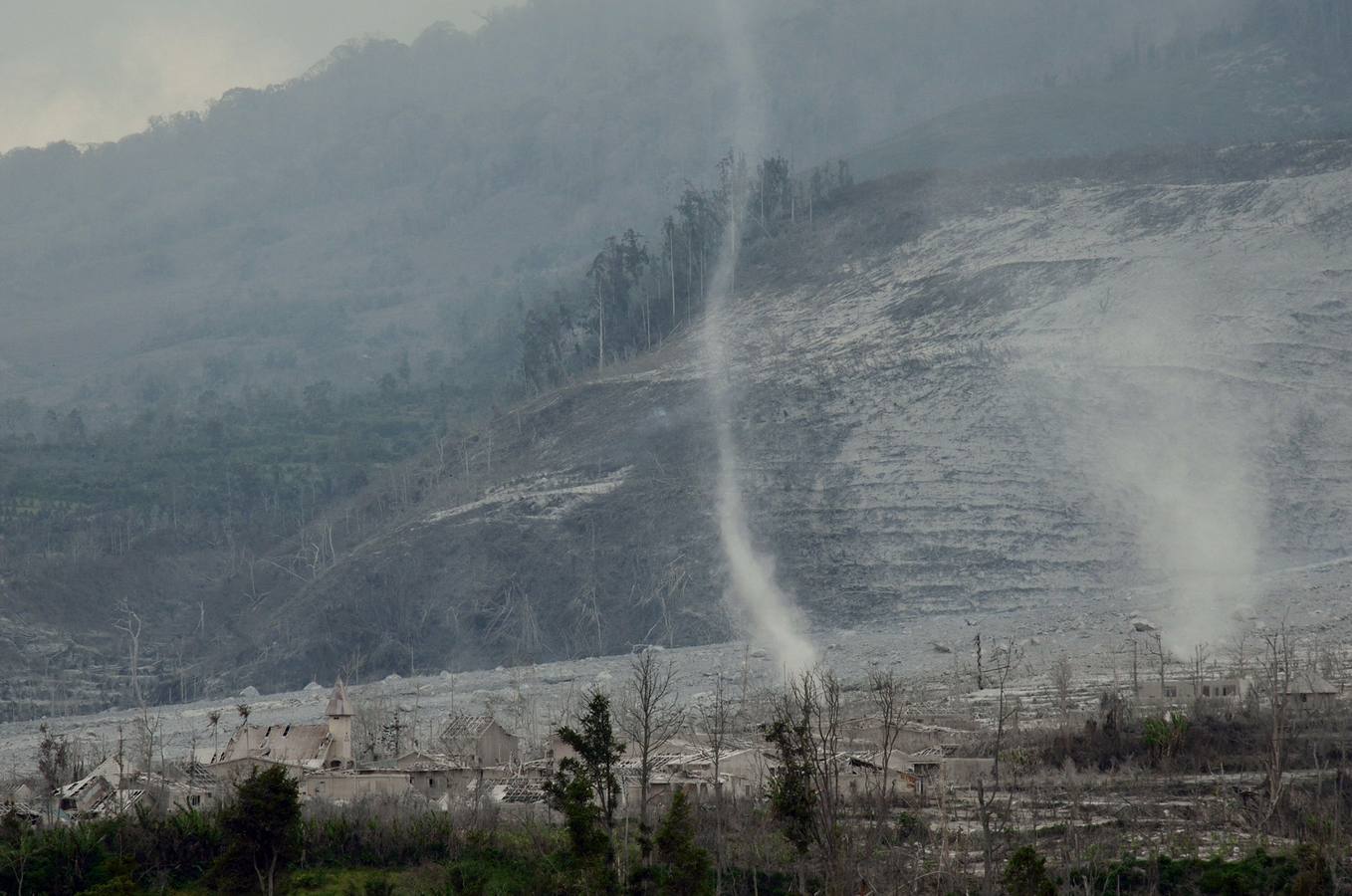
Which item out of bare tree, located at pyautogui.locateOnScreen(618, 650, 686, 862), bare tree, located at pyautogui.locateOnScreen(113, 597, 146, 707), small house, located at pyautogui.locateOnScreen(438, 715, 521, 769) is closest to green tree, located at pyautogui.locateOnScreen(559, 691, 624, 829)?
bare tree, located at pyautogui.locateOnScreen(618, 650, 686, 862)

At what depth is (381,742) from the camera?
53.3m

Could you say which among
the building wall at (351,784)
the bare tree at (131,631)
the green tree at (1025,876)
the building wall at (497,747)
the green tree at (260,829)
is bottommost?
the green tree at (1025,876)

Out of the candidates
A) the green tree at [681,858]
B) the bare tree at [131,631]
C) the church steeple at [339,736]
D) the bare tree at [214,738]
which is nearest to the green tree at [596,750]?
the green tree at [681,858]

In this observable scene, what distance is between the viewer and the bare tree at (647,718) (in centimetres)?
3309

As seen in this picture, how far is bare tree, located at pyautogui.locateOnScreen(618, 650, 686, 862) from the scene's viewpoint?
3309cm

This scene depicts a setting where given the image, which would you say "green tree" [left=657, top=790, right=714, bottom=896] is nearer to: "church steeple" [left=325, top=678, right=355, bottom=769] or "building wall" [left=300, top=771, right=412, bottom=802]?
"building wall" [left=300, top=771, right=412, bottom=802]

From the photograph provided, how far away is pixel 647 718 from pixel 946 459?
181 feet

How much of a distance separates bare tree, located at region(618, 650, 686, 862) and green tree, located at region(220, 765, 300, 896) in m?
6.16

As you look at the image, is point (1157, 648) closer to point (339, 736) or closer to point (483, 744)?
point (483, 744)

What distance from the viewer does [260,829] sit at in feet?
99.7

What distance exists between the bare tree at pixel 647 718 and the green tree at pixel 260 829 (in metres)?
6.16

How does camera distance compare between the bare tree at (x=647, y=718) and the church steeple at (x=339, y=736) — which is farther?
the church steeple at (x=339, y=736)

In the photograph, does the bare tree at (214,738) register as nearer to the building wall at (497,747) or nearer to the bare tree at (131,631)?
the building wall at (497,747)

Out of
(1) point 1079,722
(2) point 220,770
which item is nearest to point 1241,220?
(1) point 1079,722
